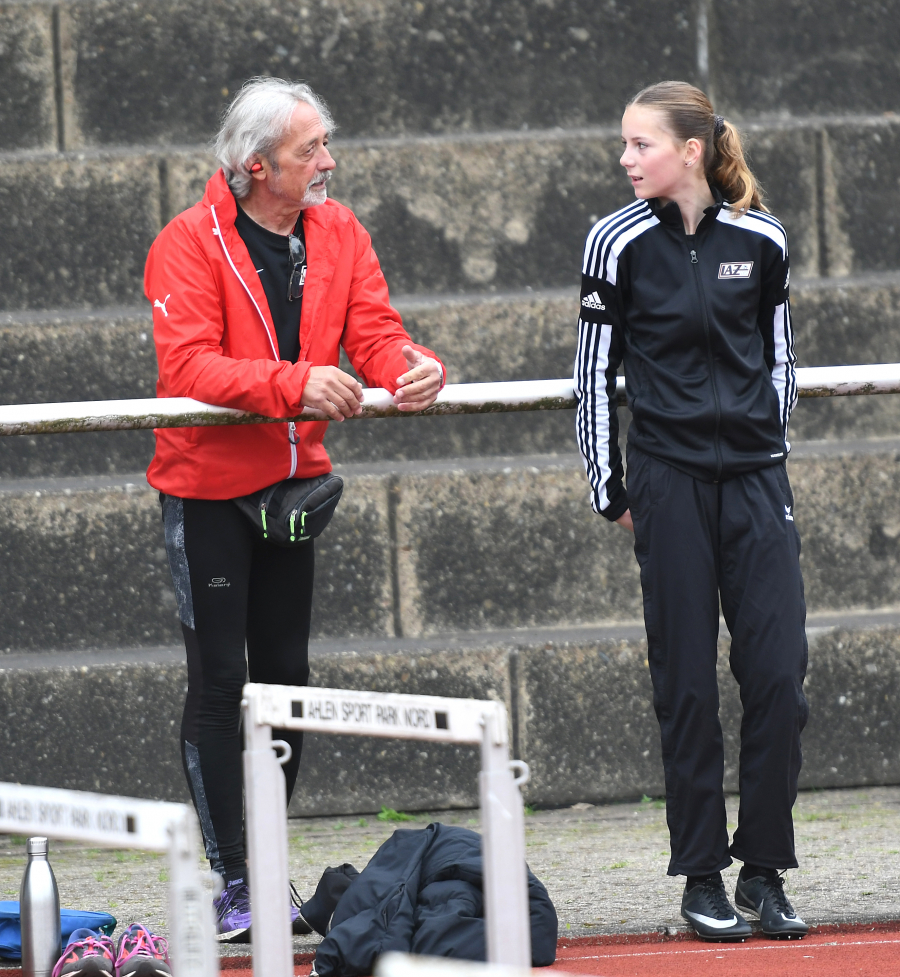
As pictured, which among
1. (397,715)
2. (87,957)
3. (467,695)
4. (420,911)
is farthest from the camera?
(467,695)

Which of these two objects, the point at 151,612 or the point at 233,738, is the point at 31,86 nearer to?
the point at 151,612

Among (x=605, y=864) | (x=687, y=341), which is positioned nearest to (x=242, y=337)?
(x=687, y=341)

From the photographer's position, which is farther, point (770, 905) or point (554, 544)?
point (554, 544)

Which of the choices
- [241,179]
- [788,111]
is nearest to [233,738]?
[241,179]

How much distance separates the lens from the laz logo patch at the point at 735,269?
3260mm

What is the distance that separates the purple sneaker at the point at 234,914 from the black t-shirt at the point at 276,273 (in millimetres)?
1225

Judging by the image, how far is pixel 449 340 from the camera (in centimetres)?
560

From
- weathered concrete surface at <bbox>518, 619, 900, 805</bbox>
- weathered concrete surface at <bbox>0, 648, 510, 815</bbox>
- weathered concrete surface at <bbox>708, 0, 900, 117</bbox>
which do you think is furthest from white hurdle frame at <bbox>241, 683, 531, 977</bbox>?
weathered concrete surface at <bbox>708, 0, 900, 117</bbox>

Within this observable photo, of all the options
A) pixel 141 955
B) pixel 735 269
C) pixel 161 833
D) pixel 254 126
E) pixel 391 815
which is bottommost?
pixel 391 815

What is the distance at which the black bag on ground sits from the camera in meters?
3.30

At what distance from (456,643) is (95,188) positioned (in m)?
2.26

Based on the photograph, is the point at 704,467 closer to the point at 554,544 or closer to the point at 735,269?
the point at 735,269

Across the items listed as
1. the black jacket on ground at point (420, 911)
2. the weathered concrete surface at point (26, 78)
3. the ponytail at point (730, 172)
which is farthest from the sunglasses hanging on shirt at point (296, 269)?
the weathered concrete surface at point (26, 78)

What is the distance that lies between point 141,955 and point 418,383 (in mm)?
1346
